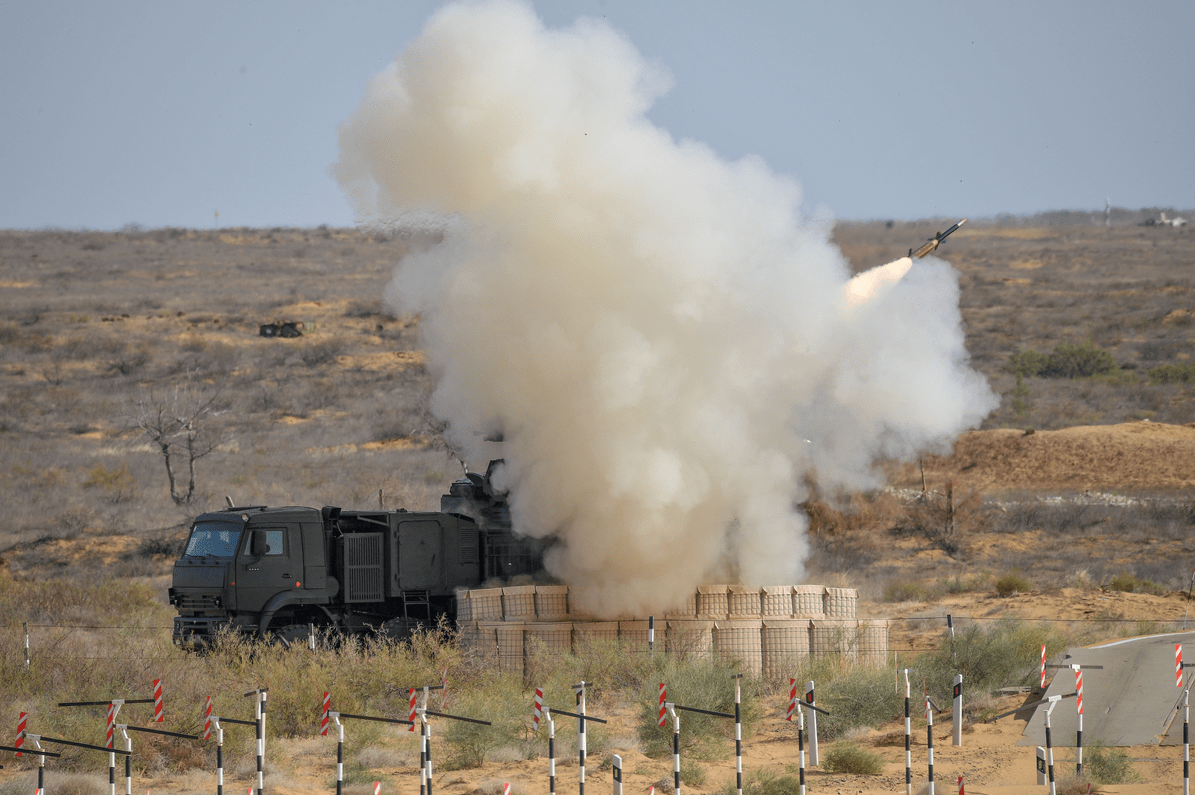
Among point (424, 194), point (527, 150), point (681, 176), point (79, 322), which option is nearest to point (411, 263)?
point (424, 194)

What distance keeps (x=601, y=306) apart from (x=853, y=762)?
7.52 meters

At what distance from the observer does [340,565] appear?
66.7 feet

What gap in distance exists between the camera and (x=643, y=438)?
17.4m

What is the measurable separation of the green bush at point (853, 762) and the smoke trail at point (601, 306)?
→ 4.84m

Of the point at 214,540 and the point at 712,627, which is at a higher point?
the point at 214,540

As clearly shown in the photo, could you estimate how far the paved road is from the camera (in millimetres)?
13797

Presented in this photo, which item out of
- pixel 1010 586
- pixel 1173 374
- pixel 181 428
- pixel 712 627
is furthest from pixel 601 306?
pixel 1173 374

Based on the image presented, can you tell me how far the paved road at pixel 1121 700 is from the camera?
13.8 metres

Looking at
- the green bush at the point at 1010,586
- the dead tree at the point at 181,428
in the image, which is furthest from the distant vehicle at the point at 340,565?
the dead tree at the point at 181,428

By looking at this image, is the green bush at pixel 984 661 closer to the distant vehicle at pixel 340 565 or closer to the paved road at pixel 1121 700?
the paved road at pixel 1121 700

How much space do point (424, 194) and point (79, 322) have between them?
158 ft

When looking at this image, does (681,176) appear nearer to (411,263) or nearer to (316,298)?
(411,263)

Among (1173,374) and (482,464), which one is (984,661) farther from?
(1173,374)

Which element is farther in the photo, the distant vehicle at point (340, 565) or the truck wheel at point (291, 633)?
the truck wheel at point (291, 633)
